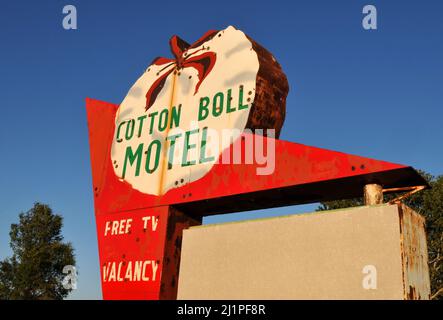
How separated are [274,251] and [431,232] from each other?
78.4 feet

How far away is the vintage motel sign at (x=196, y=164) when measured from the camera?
8000 mm

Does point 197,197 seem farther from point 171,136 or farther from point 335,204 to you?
point 335,204

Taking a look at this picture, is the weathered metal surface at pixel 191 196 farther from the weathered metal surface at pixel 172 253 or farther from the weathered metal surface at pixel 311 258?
the weathered metal surface at pixel 311 258

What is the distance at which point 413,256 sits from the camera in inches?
267

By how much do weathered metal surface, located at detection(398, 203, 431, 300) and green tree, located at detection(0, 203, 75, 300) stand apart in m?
28.4

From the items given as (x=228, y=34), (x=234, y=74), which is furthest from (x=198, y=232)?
(x=228, y=34)

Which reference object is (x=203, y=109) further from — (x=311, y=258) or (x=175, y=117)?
(x=311, y=258)

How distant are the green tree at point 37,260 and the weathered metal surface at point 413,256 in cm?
2843

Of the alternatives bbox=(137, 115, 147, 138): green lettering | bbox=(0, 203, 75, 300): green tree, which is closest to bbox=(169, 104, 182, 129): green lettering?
bbox=(137, 115, 147, 138): green lettering

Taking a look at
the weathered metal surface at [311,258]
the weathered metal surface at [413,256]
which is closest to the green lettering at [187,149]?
the weathered metal surface at [311,258]

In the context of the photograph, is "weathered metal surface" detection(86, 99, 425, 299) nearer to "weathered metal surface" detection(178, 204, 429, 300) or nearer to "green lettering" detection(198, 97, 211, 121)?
"weathered metal surface" detection(178, 204, 429, 300)

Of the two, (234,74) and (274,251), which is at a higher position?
(234,74)

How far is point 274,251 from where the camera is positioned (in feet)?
24.5

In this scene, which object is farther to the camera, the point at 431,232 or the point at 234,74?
the point at 431,232
